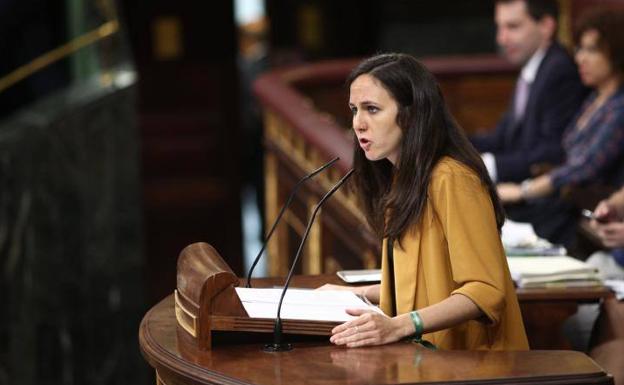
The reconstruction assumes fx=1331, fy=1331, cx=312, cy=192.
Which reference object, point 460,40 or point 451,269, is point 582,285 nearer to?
point 451,269

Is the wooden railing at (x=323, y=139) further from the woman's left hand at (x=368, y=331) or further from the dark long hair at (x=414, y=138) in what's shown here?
the woman's left hand at (x=368, y=331)

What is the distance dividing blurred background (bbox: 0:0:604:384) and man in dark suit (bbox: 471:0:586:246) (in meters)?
2.04

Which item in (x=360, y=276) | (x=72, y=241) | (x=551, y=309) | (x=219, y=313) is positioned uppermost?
(x=219, y=313)

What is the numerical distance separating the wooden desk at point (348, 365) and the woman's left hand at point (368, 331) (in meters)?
0.02

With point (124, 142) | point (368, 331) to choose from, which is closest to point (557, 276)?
point (368, 331)

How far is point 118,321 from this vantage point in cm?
708

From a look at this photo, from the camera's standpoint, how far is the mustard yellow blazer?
2754 millimetres

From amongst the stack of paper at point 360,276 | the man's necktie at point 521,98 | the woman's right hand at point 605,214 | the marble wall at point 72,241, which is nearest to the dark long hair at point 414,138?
the stack of paper at point 360,276

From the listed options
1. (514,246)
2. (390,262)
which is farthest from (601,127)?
(390,262)

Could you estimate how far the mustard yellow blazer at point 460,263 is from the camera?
2.75 meters

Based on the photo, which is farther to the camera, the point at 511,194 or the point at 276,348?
the point at 511,194

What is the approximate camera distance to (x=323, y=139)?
554 centimetres

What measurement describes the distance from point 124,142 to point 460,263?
4656 millimetres

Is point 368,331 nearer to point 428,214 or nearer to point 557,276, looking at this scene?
point 428,214
